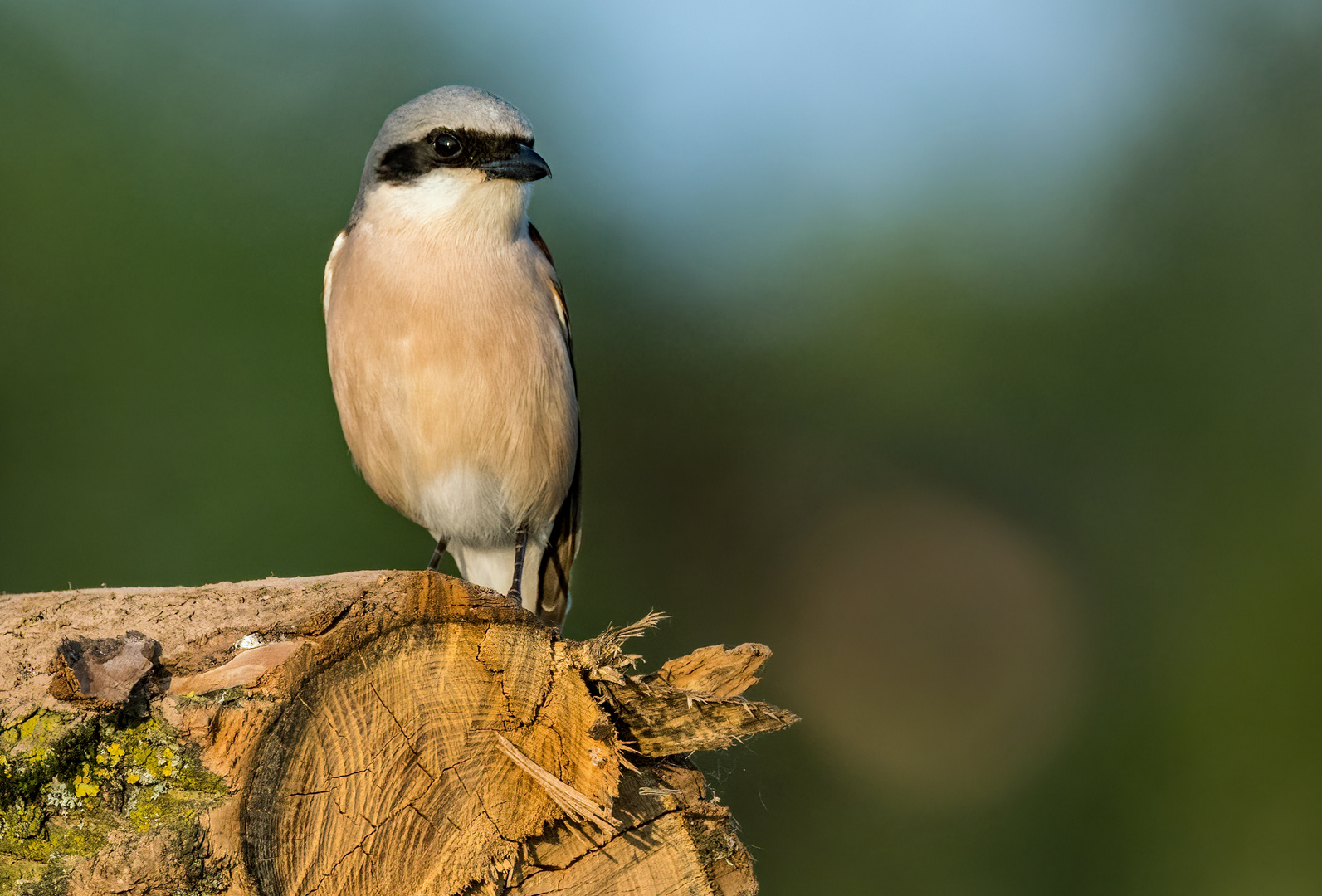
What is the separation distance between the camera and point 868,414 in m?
13.1

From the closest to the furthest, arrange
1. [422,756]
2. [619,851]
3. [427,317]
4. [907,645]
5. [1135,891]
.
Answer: [422,756] < [619,851] < [427,317] < [1135,891] < [907,645]

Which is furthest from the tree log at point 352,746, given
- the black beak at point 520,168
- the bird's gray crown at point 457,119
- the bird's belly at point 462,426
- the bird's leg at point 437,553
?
the bird's gray crown at point 457,119

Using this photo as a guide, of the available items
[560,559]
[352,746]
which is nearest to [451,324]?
[560,559]

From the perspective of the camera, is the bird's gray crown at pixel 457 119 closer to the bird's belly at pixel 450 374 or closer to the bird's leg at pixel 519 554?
the bird's belly at pixel 450 374

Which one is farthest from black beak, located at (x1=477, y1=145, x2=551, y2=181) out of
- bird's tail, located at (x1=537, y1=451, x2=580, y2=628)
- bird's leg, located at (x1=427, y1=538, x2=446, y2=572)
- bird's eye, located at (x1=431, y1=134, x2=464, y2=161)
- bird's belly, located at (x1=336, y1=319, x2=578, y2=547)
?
bird's leg, located at (x1=427, y1=538, x2=446, y2=572)

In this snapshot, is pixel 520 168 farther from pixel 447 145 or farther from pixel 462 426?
pixel 462 426

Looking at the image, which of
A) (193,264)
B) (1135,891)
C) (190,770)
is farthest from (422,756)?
(1135,891)

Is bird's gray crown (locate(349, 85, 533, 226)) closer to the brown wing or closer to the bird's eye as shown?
the bird's eye

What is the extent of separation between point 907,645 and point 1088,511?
263 centimetres

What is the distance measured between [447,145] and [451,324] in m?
0.69

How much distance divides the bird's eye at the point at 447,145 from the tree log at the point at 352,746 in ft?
5.87

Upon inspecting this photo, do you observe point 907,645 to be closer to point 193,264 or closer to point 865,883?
point 865,883

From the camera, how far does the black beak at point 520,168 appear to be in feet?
12.7

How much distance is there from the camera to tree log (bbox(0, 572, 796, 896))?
7.12 feet
